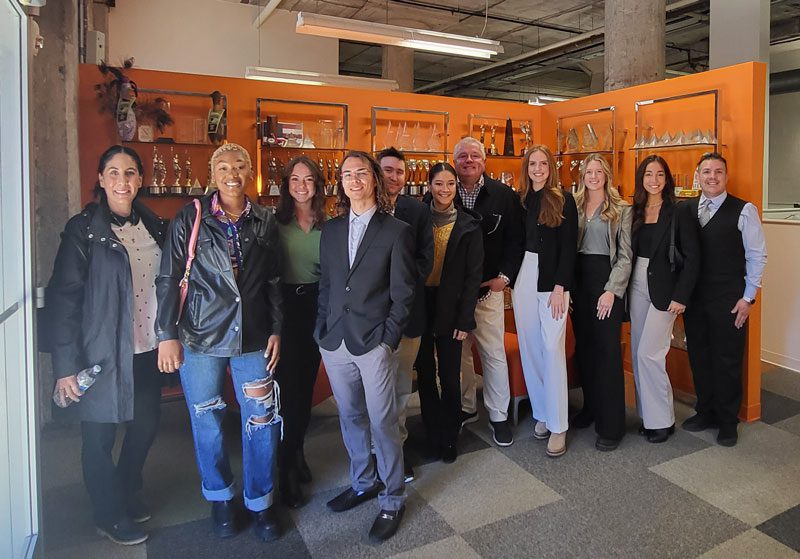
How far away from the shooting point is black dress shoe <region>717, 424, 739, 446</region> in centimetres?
340

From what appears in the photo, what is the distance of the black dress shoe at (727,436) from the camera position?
3398mm

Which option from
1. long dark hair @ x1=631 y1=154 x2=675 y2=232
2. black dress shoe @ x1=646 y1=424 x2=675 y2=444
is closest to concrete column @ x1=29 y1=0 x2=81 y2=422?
long dark hair @ x1=631 y1=154 x2=675 y2=232

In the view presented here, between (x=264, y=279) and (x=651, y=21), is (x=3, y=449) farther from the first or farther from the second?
(x=651, y=21)

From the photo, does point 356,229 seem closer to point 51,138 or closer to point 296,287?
point 296,287

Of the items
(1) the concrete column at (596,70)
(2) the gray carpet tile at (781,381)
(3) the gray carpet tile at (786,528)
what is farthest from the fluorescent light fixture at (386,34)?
(1) the concrete column at (596,70)

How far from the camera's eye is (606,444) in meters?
3.32

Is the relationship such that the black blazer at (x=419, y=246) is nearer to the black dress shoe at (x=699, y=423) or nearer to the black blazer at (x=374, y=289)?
the black blazer at (x=374, y=289)

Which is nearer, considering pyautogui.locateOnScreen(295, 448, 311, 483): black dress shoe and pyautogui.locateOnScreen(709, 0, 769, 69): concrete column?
pyautogui.locateOnScreen(295, 448, 311, 483): black dress shoe

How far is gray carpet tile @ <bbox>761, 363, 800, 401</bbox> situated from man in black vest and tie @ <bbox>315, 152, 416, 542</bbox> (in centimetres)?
330

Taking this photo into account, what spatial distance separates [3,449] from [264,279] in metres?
1.05

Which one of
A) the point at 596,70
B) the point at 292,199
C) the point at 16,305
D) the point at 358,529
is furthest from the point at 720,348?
the point at 596,70

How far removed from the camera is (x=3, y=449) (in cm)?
189

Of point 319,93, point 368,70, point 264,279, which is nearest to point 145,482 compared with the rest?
point 264,279

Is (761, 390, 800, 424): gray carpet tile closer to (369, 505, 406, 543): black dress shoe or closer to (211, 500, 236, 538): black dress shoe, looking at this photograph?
(369, 505, 406, 543): black dress shoe
